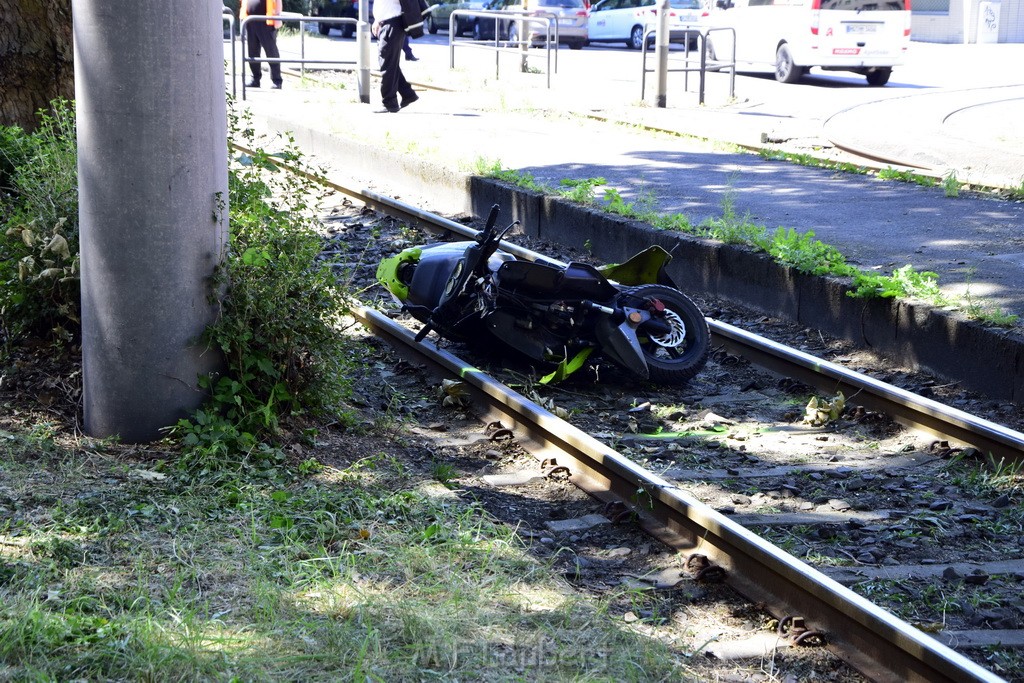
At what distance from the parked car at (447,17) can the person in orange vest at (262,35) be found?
1892cm

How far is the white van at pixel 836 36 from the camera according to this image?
2131 cm

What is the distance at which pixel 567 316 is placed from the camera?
252 inches

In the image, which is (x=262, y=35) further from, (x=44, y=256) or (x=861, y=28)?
(x=44, y=256)

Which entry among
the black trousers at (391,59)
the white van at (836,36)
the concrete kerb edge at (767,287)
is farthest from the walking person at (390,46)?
the white van at (836,36)

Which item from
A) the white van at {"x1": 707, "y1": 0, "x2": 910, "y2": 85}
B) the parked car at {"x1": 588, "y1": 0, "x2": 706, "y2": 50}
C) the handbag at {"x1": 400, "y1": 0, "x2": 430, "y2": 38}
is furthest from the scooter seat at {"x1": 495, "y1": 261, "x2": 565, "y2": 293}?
the parked car at {"x1": 588, "y1": 0, "x2": 706, "y2": 50}

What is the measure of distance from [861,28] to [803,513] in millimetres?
18380

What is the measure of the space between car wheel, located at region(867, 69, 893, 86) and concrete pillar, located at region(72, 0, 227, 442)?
741 inches

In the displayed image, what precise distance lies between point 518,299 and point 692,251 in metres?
2.76

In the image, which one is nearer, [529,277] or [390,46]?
[529,277]

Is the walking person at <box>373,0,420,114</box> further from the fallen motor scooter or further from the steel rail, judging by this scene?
the steel rail

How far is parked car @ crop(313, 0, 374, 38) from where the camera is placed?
3891 cm

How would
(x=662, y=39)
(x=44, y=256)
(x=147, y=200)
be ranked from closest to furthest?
1. (x=147, y=200)
2. (x=44, y=256)
3. (x=662, y=39)

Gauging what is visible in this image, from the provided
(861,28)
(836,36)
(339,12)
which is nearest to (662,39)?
(836,36)

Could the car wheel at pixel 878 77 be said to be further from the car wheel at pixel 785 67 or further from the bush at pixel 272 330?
the bush at pixel 272 330
